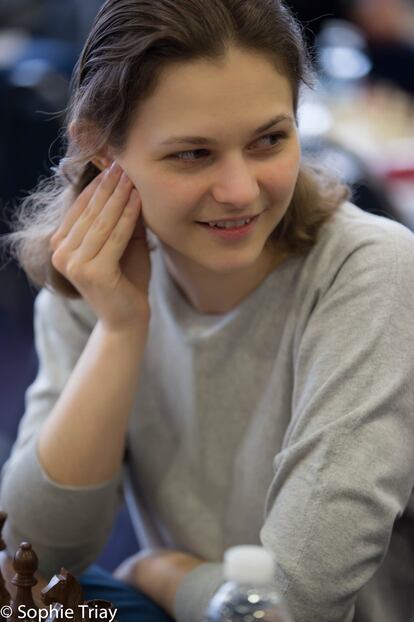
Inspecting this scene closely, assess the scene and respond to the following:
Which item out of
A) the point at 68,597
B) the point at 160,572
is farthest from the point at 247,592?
the point at 160,572

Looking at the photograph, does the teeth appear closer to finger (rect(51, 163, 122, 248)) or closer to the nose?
the nose

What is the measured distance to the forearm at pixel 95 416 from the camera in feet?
4.90

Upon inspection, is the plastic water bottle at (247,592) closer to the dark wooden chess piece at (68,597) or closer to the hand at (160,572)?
the dark wooden chess piece at (68,597)

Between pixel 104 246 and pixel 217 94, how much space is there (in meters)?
0.32

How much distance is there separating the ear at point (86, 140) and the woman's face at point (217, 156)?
66 mm

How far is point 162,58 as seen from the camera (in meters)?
1.27

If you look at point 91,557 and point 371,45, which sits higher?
point 91,557

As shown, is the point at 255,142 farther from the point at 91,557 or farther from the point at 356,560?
the point at 91,557

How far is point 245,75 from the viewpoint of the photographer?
4.16 ft

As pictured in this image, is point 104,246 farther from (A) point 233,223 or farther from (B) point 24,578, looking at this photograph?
(B) point 24,578

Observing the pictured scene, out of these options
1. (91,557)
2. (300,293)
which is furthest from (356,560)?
(91,557)

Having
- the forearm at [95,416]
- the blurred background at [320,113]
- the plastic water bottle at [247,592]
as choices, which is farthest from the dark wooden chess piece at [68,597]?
the blurred background at [320,113]

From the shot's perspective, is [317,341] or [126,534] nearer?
[317,341]

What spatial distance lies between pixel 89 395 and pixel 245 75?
516 millimetres
